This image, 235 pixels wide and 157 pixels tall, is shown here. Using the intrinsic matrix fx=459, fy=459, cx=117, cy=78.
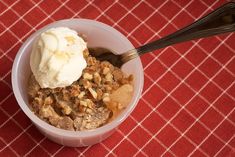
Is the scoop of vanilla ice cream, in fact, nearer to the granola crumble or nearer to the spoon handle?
the granola crumble

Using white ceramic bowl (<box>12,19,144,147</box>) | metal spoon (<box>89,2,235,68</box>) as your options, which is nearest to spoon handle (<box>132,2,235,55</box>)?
metal spoon (<box>89,2,235,68</box>)

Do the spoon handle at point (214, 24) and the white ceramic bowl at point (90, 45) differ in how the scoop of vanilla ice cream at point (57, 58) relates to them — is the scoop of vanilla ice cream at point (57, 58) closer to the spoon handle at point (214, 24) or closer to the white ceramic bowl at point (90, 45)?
the white ceramic bowl at point (90, 45)

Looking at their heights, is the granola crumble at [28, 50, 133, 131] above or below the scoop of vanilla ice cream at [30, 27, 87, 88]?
below

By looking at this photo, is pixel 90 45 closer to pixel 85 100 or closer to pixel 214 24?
pixel 85 100

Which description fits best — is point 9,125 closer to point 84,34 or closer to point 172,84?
point 84,34

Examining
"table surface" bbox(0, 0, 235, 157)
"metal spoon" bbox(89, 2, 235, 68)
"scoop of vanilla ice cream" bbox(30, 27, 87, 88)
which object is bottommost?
"table surface" bbox(0, 0, 235, 157)

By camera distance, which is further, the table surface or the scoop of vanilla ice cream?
the table surface

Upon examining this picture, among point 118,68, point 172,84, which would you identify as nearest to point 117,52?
point 118,68

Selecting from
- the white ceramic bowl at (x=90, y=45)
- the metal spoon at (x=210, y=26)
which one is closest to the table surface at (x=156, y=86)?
the white ceramic bowl at (x=90, y=45)
